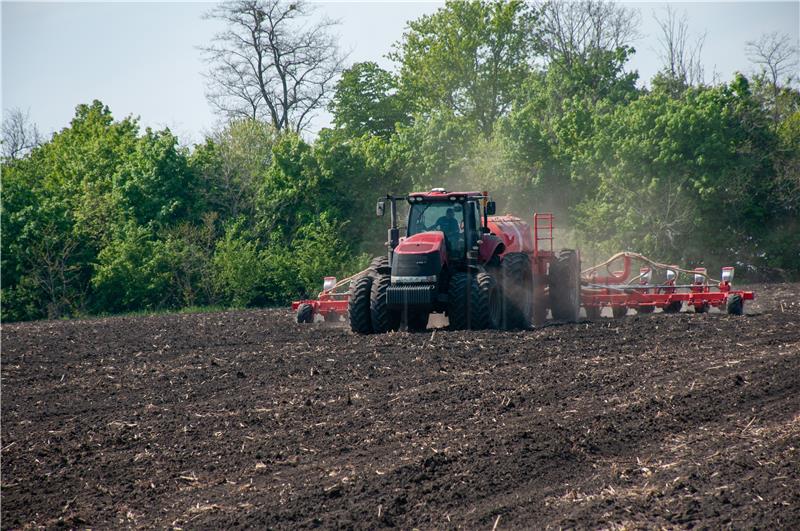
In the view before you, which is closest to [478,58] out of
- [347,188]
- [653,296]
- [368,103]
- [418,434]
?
[368,103]

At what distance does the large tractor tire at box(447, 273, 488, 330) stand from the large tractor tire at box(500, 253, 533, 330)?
0.90m

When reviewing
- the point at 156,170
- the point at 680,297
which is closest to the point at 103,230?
the point at 156,170

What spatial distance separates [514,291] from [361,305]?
108 inches

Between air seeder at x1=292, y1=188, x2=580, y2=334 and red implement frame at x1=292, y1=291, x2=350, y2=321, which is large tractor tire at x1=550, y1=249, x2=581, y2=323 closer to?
air seeder at x1=292, y1=188, x2=580, y2=334

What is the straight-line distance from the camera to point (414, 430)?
8.96 meters

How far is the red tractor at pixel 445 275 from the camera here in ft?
51.6

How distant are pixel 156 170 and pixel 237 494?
2484 cm

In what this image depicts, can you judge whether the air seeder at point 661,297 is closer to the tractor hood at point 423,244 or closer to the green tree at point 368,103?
the tractor hood at point 423,244

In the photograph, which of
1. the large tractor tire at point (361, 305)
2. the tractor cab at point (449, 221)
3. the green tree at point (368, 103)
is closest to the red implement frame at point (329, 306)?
the large tractor tire at point (361, 305)

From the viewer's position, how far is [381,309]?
16.1 m

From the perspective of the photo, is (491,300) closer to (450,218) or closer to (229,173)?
(450,218)

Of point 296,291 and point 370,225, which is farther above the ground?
point 370,225

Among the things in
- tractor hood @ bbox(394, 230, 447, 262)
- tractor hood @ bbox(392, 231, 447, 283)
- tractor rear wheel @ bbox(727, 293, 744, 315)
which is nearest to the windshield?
tractor hood @ bbox(394, 230, 447, 262)

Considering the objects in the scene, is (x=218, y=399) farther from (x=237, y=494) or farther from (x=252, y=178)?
(x=252, y=178)
